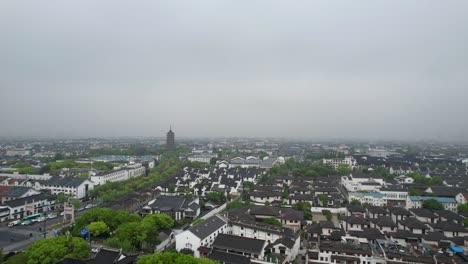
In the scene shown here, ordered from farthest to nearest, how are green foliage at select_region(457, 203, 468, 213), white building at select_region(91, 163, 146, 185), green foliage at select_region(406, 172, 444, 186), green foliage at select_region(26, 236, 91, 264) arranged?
white building at select_region(91, 163, 146, 185)
green foliage at select_region(406, 172, 444, 186)
green foliage at select_region(457, 203, 468, 213)
green foliage at select_region(26, 236, 91, 264)

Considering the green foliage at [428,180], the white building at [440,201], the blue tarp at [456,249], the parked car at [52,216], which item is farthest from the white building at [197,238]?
the green foliage at [428,180]

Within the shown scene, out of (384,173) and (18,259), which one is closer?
(18,259)

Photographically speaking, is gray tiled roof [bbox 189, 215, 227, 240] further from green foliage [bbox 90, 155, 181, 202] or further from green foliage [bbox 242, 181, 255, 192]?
green foliage [bbox 242, 181, 255, 192]

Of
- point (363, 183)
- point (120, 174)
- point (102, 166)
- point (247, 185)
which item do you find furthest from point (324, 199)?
point (102, 166)

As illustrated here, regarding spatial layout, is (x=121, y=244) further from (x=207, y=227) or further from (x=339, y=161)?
(x=339, y=161)

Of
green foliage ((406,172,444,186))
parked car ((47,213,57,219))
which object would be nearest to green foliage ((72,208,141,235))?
parked car ((47,213,57,219))
